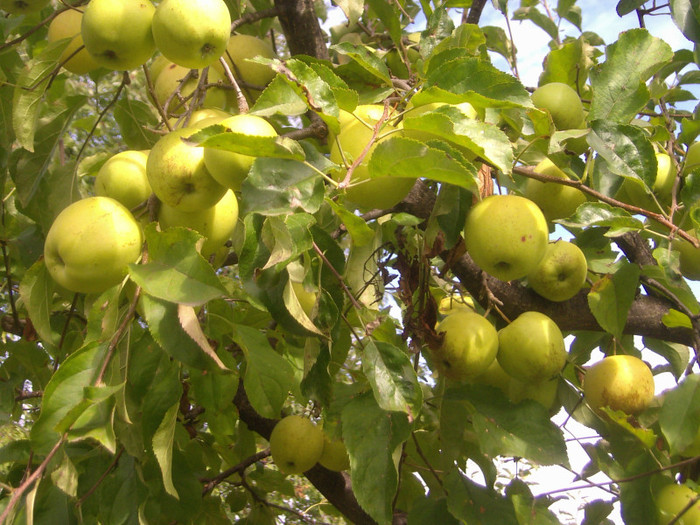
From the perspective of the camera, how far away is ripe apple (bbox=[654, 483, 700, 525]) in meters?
1.42

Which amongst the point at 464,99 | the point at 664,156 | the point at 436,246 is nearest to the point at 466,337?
the point at 436,246

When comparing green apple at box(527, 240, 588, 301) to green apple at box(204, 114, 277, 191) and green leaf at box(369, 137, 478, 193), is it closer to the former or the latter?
green leaf at box(369, 137, 478, 193)

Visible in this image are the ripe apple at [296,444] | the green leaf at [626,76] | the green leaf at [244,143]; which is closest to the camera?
the green leaf at [244,143]

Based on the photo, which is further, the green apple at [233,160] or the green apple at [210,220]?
the green apple at [210,220]

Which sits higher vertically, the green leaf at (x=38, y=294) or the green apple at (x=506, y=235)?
the green apple at (x=506, y=235)

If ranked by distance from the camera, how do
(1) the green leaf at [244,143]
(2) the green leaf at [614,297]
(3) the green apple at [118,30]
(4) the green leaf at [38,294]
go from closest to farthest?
(1) the green leaf at [244,143] → (3) the green apple at [118,30] → (4) the green leaf at [38,294] → (2) the green leaf at [614,297]

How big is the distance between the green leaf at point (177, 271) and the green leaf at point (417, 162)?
0.99 ft

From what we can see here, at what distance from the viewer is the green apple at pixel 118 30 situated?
3.76ft

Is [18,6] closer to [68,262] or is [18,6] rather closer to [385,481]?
[68,262]

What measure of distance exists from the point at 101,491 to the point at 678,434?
1.24m

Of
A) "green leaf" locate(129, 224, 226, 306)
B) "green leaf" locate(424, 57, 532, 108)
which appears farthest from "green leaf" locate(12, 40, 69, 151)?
"green leaf" locate(424, 57, 532, 108)

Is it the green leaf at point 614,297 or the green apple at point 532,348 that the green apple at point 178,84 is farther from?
the green leaf at point 614,297

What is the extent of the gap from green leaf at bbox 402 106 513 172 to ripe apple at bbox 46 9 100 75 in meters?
0.92

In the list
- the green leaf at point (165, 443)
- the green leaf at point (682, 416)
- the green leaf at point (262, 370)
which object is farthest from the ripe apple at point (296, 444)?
the green leaf at point (682, 416)
